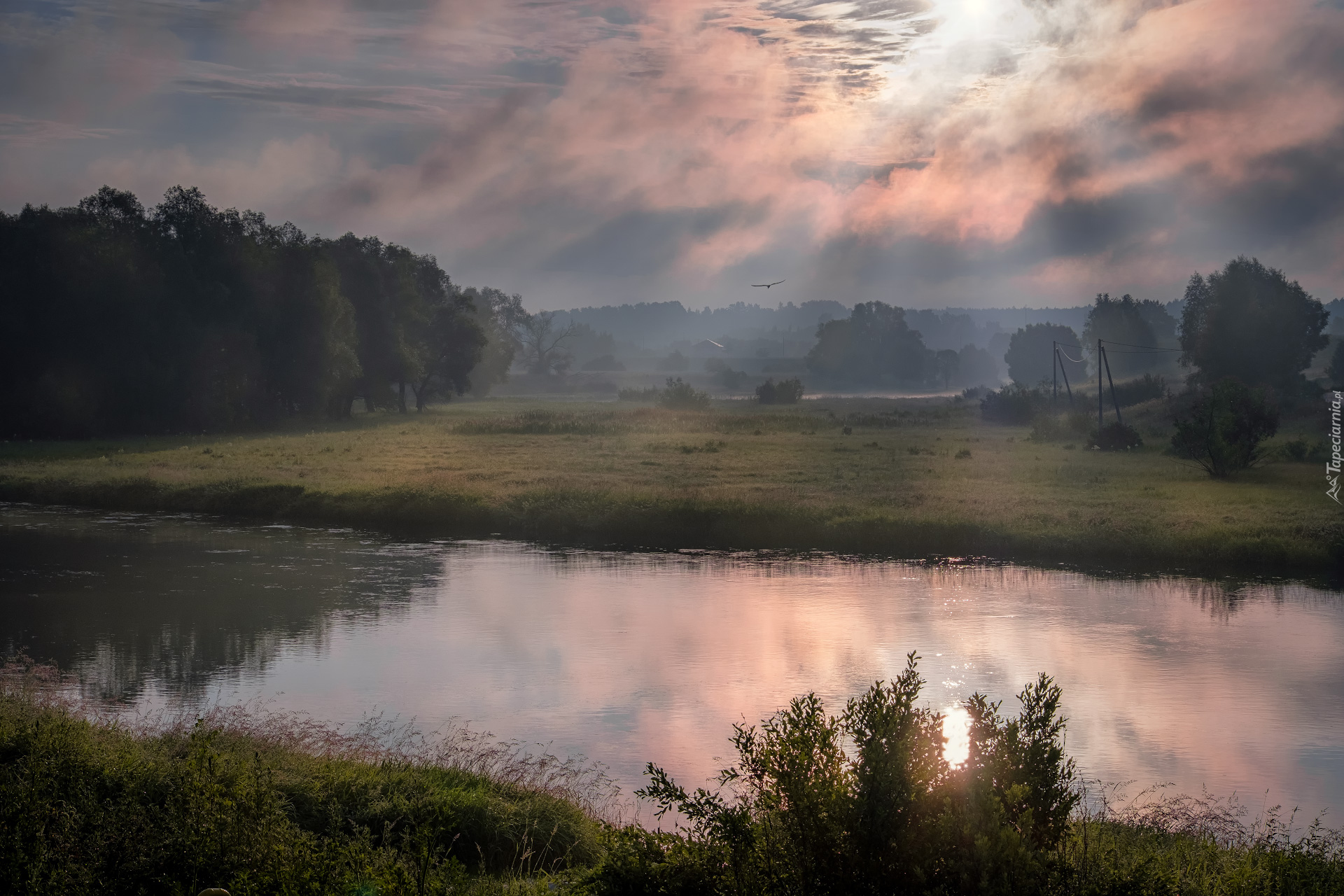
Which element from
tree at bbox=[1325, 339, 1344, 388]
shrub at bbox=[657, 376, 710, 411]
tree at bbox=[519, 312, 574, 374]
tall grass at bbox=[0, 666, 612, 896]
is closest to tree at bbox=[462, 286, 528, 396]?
tree at bbox=[519, 312, 574, 374]

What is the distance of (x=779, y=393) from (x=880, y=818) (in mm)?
119272

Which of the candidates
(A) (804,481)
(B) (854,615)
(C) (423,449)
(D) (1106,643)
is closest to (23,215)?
(C) (423,449)

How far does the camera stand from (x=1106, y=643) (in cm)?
2281

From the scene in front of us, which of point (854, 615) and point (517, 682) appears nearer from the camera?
point (517, 682)

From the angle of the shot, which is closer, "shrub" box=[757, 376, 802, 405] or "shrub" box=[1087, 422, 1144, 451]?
"shrub" box=[1087, 422, 1144, 451]

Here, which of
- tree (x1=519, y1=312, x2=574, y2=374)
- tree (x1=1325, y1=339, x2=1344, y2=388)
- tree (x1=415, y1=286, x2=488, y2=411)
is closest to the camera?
tree (x1=1325, y1=339, x2=1344, y2=388)

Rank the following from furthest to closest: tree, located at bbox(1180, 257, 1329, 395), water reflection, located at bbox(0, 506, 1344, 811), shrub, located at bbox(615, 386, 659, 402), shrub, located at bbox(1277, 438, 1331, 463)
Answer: shrub, located at bbox(615, 386, 659, 402)
tree, located at bbox(1180, 257, 1329, 395)
shrub, located at bbox(1277, 438, 1331, 463)
water reflection, located at bbox(0, 506, 1344, 811)

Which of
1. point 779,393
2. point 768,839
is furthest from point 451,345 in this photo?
point 768,839

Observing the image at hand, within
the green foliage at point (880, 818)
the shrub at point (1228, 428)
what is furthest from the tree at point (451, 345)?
the green foliage at point (880, 818)

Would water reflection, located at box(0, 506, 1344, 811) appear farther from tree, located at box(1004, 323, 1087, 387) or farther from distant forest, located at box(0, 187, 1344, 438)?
tree, located at box(1004, 323, 1087, 387)

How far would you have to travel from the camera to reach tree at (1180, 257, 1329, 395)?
282 feet

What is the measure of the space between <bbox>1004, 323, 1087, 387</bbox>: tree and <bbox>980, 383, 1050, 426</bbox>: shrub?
318 ft

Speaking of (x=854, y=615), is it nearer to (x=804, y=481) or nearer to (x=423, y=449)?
(x=804, y=481)

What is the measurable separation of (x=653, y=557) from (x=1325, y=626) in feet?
56.1
